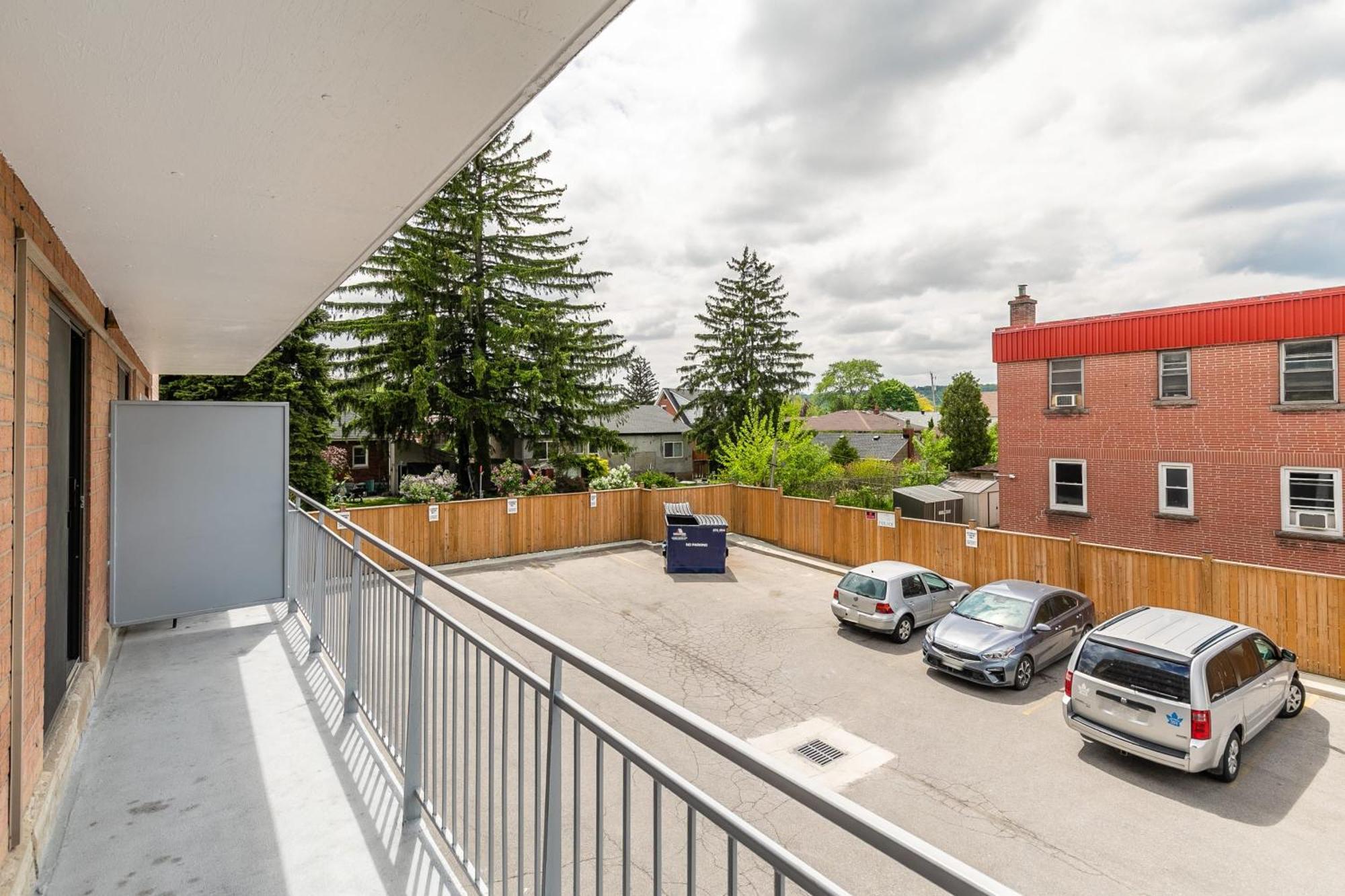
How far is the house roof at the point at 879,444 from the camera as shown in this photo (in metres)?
42.5

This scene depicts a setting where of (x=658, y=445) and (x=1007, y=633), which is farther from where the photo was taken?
(x=658, y=445)

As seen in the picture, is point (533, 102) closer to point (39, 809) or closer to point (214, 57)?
point (214, 57)

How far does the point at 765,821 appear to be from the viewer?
4914 millimetres

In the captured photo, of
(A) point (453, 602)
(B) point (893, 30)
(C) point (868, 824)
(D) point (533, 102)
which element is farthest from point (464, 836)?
(A) point (453, 602)

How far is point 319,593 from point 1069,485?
642 inches

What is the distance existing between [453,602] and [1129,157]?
488 inches

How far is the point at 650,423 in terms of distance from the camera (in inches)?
1591

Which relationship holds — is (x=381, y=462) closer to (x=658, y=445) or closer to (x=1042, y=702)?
(x=658, y=445)

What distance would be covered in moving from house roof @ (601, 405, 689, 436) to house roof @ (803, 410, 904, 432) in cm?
1110

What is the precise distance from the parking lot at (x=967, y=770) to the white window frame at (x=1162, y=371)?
8.18 meters

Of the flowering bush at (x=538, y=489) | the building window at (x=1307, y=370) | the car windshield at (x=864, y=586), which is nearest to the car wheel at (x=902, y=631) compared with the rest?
the car windshield at (x=864, y=586)

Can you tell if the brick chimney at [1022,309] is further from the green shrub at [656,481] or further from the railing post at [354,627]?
the railing post at [354,627]

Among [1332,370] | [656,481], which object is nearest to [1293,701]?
[1332,370]

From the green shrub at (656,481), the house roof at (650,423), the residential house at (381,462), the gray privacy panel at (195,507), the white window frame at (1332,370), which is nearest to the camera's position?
the gray privacy panel at (195,507)
